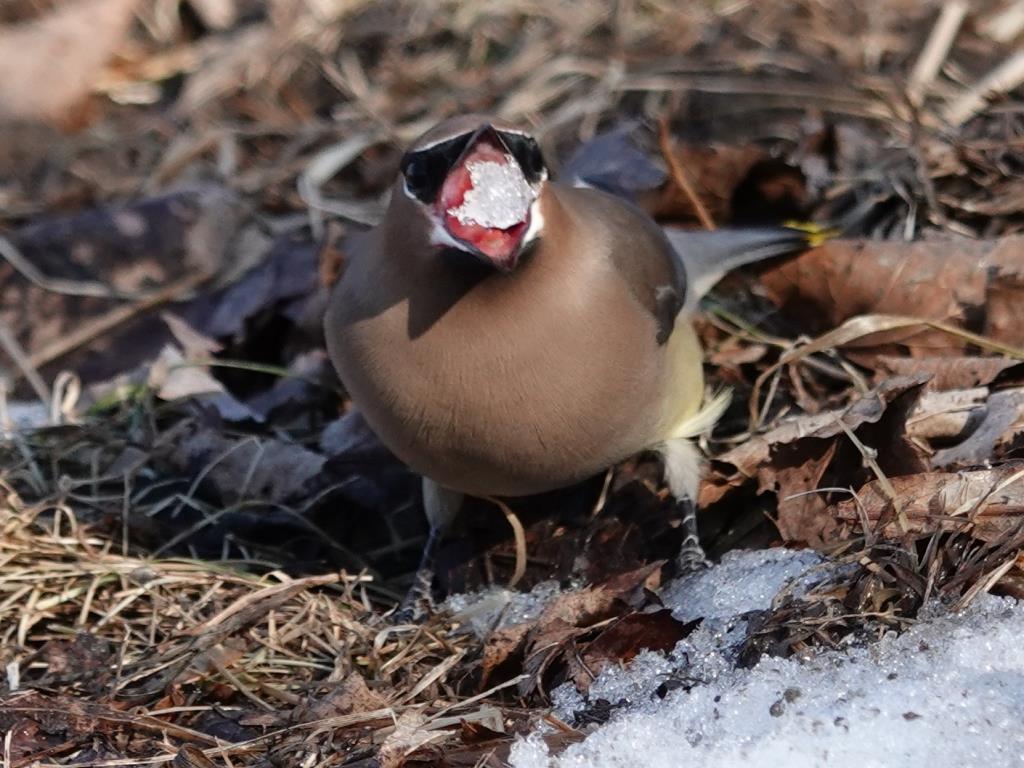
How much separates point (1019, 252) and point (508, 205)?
6.12ft

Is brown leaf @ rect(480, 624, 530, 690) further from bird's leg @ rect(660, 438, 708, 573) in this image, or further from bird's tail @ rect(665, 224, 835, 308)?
bird's tail @ rect(665, 224, 835, 308)

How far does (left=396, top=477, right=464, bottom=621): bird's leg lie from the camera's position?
4.09m

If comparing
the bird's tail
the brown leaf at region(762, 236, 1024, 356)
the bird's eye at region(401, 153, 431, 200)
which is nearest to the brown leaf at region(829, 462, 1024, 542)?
the brown leaf at region(762, 236, 1024, 356)

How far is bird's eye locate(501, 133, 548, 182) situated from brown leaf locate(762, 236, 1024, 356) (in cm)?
136

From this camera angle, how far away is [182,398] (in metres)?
4.73

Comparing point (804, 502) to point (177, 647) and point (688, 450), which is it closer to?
point (688, 450)

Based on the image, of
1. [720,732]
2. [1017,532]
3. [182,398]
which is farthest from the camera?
[182,398]

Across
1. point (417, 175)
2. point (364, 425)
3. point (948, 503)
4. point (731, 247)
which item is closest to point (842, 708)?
point (948, 503)

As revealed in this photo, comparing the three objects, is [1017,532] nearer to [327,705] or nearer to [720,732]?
[720,732]

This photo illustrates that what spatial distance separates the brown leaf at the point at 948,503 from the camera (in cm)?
309

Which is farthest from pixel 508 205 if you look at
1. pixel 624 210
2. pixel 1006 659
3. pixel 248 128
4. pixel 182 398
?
pixel 248 128

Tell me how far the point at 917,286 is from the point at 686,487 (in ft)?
3.49

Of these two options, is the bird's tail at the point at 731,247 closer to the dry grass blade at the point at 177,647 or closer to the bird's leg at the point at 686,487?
the bird's leg at the point at 686,487

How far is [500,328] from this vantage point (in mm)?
3490
